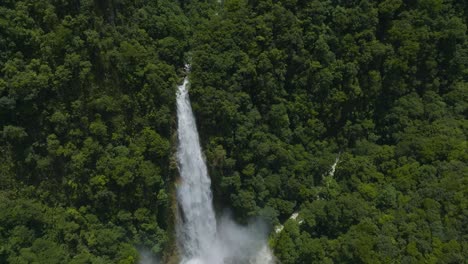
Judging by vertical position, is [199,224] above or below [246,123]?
below

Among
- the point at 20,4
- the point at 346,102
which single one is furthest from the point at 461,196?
the point at 20,4

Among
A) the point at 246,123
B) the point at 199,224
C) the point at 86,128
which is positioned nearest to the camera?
the point at 86,128

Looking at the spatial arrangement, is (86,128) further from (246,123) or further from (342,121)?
(342,121)

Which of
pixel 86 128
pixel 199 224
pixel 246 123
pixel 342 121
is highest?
pixel 86 128

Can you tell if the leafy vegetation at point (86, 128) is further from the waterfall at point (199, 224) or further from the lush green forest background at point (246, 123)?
the waterfall at point (199, 224)


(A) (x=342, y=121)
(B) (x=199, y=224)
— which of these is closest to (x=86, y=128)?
(B) (x=199, y=224)

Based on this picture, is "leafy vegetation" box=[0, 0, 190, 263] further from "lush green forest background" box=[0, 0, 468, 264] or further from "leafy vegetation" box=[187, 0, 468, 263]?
"leafy vegetation" box=[187, 0, 468, 263]
